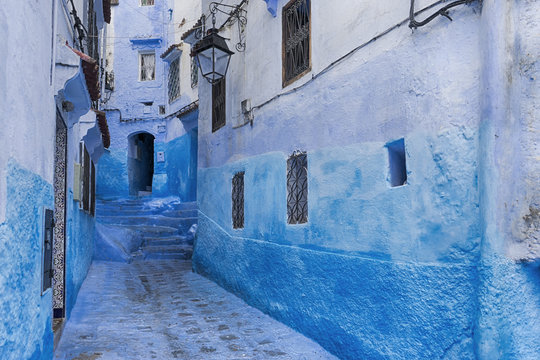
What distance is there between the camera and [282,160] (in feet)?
21.7

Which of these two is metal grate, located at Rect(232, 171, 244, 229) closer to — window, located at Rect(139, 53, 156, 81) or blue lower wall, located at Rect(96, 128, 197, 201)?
blue lower wall, located at Rect(96, 128, 197, 201)

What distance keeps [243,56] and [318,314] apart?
4.79 metres

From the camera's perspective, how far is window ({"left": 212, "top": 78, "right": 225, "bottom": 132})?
9391 mm

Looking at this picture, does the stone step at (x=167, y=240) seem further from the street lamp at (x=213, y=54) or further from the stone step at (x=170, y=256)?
the street lamp at (x=213, y=54)

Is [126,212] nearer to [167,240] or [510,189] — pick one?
[167,240]

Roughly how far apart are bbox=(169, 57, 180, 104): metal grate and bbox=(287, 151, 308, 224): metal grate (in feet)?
45.4

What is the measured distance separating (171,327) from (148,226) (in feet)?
30.2

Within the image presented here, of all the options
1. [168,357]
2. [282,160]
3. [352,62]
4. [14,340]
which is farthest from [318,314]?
[14,340]

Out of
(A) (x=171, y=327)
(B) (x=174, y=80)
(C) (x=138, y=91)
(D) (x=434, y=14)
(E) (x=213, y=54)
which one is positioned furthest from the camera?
(C) (x=138, y=91)

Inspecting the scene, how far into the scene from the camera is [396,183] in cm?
442

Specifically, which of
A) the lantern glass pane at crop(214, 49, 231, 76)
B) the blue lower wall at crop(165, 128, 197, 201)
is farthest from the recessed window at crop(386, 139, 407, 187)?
the blue lower wall at crop(165, 128, 197, 201)

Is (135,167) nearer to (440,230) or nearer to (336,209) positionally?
(336,209)

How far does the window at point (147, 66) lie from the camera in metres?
21.4

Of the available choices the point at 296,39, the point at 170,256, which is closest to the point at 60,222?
the point at 296,39
